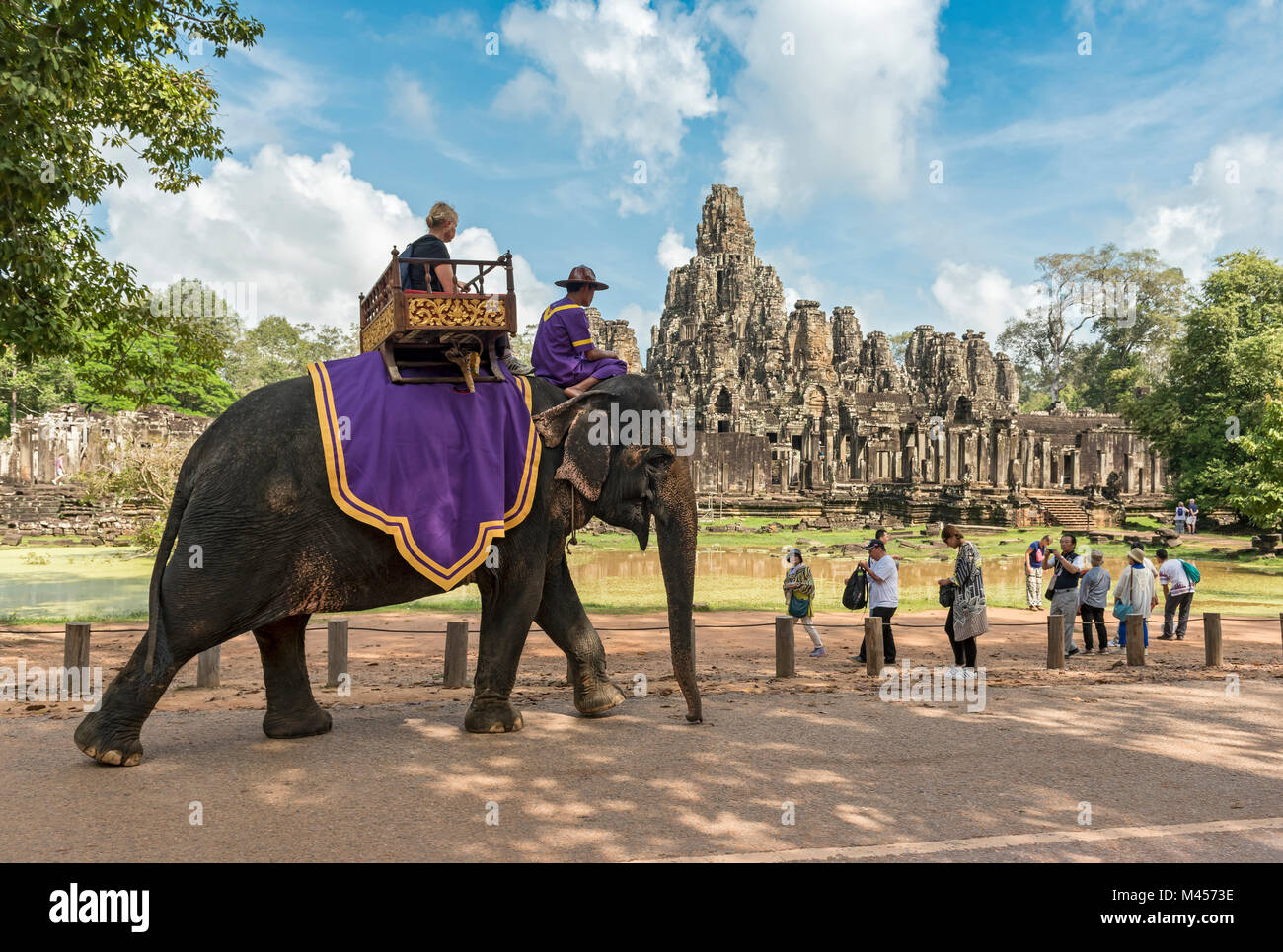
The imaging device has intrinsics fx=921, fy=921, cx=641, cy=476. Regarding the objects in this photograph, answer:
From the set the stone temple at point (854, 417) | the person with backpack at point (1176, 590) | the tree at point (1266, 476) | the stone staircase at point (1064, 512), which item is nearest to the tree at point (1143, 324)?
the stone temple at point (854, 417)

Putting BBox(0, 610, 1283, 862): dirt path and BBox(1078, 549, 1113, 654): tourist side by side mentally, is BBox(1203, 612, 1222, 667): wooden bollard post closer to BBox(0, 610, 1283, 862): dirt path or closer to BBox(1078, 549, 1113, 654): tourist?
BBox(1078, 549, 1113, 654): tourist

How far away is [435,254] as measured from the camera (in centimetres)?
717

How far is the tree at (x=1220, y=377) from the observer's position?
3562 centimetres

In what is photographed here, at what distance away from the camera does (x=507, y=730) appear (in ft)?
24.1

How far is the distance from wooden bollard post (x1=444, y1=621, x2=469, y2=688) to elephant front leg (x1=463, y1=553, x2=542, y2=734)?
99.3 inches

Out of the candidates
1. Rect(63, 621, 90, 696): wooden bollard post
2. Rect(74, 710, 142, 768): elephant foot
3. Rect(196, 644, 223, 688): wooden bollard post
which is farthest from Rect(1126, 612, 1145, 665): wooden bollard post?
Rect(63, 621, 90, 696): wooden bollard post

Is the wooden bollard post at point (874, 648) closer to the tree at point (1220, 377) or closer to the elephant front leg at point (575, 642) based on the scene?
the elephant front leg at point (575, 642)

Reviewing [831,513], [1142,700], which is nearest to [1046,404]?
[831,513]

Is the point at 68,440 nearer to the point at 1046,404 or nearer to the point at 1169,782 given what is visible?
the point at 1169,782

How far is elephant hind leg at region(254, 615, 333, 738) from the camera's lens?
23.6ft

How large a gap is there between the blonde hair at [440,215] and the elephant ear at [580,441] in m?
1.71

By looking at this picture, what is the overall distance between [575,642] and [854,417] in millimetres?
51764

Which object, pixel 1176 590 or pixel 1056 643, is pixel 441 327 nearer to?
pixel 1056 643

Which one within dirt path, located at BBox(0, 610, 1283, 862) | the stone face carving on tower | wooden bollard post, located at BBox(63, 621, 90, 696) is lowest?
dirt path, located at BBox(0, 610, 1283, 862)
